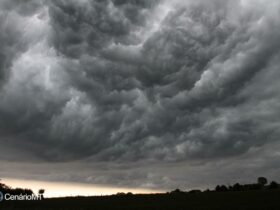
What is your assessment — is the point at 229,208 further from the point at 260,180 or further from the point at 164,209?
the point at 260,180

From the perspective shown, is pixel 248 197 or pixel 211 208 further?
pixel 248 197

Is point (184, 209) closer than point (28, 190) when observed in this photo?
Yes

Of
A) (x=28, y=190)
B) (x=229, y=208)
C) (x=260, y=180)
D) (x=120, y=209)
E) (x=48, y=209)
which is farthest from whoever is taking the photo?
(x=28, y=190)

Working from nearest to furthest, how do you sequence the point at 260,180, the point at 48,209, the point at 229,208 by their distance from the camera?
the point at 229,208
the point at 48,209
the point at 260,180

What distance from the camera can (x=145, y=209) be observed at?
249 feet

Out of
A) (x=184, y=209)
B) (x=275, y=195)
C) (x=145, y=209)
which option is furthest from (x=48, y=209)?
(x=275, y=195)

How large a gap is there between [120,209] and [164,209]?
10.9 m

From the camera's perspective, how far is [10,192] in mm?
144750

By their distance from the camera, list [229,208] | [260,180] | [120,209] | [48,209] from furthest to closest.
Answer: [260,180], [48,209], [120,209], [229,208]

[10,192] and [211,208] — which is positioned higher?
[10,192]

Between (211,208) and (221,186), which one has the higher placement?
(221,186)

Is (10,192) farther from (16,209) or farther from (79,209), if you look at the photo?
(79,209)

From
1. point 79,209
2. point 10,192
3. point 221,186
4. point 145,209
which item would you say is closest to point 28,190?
point 10,192

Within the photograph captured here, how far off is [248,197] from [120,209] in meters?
26.3
